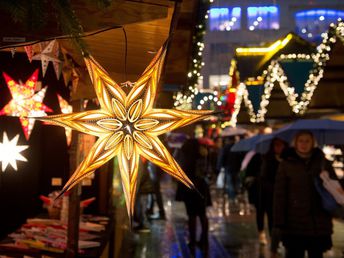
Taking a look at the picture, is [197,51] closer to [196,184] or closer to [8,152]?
[196,184]

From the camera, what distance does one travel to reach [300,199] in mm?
6801

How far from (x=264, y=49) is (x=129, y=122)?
8580 mm

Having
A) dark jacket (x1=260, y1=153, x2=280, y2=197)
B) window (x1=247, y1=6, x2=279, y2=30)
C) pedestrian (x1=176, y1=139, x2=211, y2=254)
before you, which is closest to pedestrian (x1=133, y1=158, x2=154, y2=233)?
pedestrian (x1=176, y1=139, x2=211, y2=254)

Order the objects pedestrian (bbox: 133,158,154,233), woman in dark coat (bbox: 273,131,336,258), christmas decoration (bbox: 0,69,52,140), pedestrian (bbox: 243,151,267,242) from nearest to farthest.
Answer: christmas decoration (bbox: 0,69,52,140), woman in dark coat (bbox: 273,131,336,258), pedestrian (bbox: 243,151,267,242), pedestrian (bbox: 133,158,154,233)

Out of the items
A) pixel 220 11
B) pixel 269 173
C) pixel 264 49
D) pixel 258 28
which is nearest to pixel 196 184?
pixel 269 173

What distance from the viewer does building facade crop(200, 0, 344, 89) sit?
1160 cm

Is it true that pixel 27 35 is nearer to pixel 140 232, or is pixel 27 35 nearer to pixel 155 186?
pixel 140 232

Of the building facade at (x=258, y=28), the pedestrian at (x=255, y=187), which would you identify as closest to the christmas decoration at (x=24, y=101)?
the building facade at (x=258, y=28)

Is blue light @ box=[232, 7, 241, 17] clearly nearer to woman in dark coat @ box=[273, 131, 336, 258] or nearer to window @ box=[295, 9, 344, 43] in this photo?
woman in dark coat @ box=[273, 131, 336, 258]

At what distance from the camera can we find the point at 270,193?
10328 mm

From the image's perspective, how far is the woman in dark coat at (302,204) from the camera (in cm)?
670

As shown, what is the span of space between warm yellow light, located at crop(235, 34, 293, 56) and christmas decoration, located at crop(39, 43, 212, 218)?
7.47 m

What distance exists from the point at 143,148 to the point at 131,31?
64.9 inches

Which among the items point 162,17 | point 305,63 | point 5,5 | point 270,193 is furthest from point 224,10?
point 5,5
